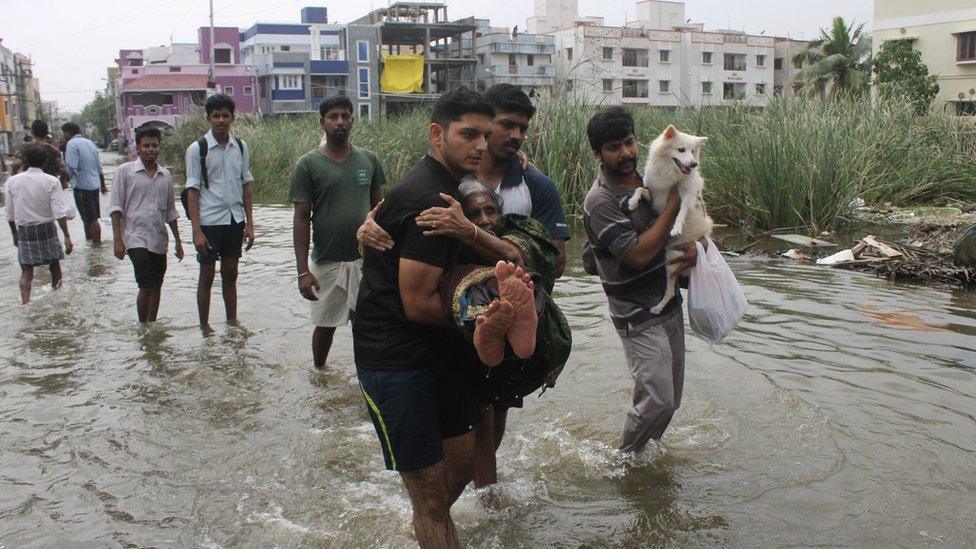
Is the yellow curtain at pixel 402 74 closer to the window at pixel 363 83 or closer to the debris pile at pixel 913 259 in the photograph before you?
the window at pixel 363 83

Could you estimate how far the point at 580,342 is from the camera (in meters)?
7.29

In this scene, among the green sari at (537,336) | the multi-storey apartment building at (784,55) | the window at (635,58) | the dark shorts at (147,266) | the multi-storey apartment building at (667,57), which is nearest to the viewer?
the green sari at (537,336)

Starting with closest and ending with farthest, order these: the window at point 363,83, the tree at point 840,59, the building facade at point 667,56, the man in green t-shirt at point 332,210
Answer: the man in green t-shirt at point 332,210, the tree at point 840,59, the building facade at point 667,56, the window at point 363,83

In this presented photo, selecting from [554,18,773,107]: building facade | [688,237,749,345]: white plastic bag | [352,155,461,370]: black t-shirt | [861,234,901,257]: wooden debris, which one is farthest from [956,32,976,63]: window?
[352,155,461,370]: black t-shirt

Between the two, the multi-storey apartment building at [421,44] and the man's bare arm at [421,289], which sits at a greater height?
the multi-storey apartment building at [421,44]

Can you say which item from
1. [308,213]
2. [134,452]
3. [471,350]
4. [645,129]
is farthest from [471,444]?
[645,129]

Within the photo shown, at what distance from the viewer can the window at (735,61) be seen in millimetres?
69562

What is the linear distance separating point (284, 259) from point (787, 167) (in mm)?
7534

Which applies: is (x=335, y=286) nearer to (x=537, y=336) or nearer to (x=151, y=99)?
(x=537, y=336)

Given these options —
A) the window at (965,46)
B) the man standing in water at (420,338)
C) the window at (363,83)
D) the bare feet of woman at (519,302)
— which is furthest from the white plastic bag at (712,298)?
the window at (363,83)

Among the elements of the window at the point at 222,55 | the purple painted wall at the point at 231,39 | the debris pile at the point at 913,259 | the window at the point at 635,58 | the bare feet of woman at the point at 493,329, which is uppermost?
the purple painted wall at the point at 231,39

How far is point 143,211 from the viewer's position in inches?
299

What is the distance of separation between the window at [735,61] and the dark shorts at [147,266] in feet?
222

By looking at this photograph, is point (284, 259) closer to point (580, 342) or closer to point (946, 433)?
point (580, 342)
